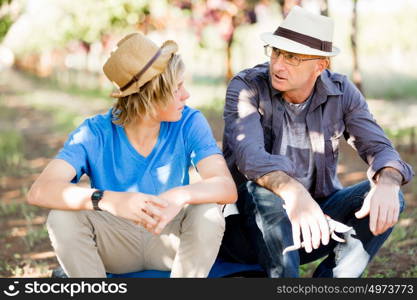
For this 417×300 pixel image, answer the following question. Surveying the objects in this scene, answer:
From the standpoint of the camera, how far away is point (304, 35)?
132 inches

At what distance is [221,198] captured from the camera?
296 centimetres

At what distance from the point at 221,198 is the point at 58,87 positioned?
62.6 feet

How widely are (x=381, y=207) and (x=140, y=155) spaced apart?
1199 mm

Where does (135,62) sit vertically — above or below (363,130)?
above

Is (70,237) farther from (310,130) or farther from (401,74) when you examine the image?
(401,74)

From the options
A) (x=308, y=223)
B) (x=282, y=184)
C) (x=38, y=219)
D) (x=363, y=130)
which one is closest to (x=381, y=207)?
(x=308, y=223)

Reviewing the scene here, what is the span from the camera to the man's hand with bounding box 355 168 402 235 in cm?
298

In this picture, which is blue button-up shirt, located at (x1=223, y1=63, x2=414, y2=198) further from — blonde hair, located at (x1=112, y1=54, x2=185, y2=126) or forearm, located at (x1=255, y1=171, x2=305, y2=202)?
blonde hair, located at (x1=112, y1=54, x2=185, y2=126)

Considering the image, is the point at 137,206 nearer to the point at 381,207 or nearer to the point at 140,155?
the point at 140,155

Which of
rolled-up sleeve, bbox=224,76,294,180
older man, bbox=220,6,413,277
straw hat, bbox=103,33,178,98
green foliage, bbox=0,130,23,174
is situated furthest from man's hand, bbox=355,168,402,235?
green foliage, bbox=0,130,23,174

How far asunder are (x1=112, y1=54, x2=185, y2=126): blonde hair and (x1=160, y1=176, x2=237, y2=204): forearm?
43 cm

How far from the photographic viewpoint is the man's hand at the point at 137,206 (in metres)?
2.83

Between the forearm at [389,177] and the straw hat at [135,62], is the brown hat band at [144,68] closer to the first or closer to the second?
the straw hat at [135,62]

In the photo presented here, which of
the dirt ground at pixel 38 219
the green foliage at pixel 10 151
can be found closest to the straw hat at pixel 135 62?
the dirt ground at pixel 38 219
